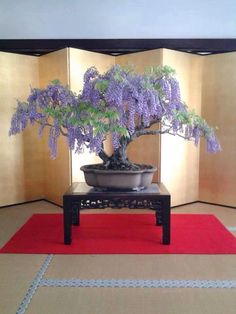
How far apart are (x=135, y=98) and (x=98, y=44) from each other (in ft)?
6.04

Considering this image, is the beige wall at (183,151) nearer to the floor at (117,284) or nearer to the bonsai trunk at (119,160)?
the bonsai trunk at (119,160)

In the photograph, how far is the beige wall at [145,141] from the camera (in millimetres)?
3781

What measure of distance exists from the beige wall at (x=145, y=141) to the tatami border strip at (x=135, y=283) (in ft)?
6.11

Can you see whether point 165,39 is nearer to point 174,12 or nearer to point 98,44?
point 174,12

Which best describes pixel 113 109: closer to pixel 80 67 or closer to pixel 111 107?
pixel 111 107

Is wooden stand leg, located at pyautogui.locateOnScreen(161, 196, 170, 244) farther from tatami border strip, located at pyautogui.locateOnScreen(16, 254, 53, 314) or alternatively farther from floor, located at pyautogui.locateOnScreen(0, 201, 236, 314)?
tatami border strip, located at pyautogui.locateOnScreen(16, 254, 53, 314)

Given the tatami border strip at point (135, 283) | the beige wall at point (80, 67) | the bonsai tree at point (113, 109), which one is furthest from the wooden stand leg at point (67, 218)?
the beige wall at point (80, 67)

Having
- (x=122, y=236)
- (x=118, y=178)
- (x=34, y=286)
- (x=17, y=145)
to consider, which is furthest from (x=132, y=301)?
(x=17, y=145)

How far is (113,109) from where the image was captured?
2.60 metres

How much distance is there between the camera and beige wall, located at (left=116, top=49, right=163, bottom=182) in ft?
12.4

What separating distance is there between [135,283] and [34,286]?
687 millimetres

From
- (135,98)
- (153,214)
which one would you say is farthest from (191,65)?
(153,214)

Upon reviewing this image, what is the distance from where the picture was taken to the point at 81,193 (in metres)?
2.84

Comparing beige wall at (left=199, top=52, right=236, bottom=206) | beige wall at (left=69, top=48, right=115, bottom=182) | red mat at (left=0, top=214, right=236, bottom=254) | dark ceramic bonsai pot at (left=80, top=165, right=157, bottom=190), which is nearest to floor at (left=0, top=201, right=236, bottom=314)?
red mat at (left=0, top=214, right=236, bottom=254)
